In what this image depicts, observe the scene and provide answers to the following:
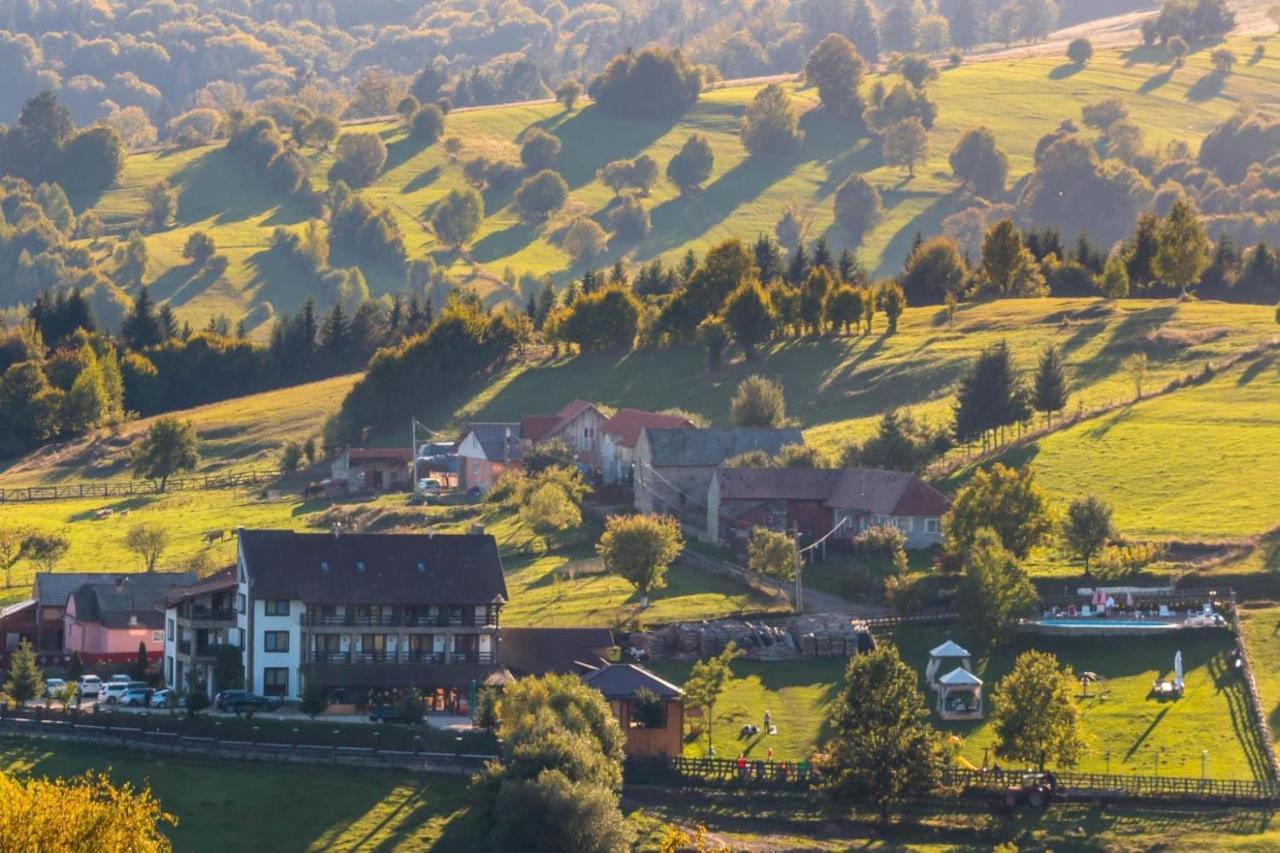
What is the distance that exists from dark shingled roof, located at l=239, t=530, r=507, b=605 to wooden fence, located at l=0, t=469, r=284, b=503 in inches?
1909

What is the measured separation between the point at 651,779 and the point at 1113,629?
21.3m

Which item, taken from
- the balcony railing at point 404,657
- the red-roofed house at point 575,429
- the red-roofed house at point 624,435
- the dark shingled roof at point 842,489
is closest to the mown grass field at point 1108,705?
the balcony railing at point 404,657

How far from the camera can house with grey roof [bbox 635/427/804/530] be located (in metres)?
111

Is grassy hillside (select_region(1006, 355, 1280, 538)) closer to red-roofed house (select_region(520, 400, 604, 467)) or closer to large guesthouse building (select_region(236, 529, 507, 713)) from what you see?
red-roofed house (select_region(520, 400, 604, 467))

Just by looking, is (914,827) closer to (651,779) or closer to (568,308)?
(651,779)


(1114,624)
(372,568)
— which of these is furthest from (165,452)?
(1114,624)

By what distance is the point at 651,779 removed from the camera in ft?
236

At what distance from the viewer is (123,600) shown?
92312mm

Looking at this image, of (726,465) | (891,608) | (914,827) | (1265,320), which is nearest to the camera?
(914,827)

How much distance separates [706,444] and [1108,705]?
132 ft

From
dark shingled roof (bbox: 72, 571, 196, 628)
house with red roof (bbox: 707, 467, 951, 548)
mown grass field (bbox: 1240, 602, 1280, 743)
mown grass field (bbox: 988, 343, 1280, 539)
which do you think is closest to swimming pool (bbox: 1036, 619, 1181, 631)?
mown grass field (bbox: 1240, 602, 1280, 743)

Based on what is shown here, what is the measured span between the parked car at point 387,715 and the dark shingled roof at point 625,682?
6.33 meters

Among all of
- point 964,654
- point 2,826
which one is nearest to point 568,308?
point 964,654

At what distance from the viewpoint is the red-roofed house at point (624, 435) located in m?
120
